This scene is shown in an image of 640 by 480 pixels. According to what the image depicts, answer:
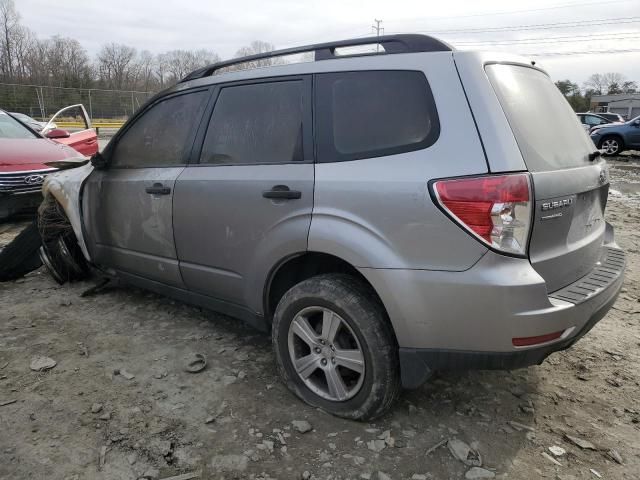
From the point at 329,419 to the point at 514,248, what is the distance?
1.30 meters

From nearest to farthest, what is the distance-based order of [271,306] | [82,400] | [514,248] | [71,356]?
[514,248] < [82,400] < [271,306] < [71,356]

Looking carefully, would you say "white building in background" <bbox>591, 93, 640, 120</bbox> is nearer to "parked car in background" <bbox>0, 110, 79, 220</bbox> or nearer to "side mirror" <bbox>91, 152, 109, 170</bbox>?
"parked car in background" <bbox>0, 110, 79, 220</bbox>

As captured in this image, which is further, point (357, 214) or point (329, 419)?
point (329, 419)

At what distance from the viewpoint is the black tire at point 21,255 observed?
15.6 feet

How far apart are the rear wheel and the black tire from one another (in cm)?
1776

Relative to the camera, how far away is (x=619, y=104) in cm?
6531

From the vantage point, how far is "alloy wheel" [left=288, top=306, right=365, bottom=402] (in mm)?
2531

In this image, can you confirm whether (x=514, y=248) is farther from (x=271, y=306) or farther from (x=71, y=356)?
(x=71, y=356)

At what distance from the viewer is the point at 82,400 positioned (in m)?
2.82

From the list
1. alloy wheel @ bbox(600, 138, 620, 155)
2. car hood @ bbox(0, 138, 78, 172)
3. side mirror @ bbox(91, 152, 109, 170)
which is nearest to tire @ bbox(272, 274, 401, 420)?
side mirror @ bbox(91, 152, 109, 170)

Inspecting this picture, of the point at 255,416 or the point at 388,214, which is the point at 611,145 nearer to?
the point at 388,214

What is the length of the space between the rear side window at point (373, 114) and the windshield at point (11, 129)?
6455 mm

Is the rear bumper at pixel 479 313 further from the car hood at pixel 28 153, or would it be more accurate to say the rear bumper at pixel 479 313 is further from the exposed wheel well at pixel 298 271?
the car hood at pixel 28 153

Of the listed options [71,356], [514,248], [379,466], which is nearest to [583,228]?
[514,248]
